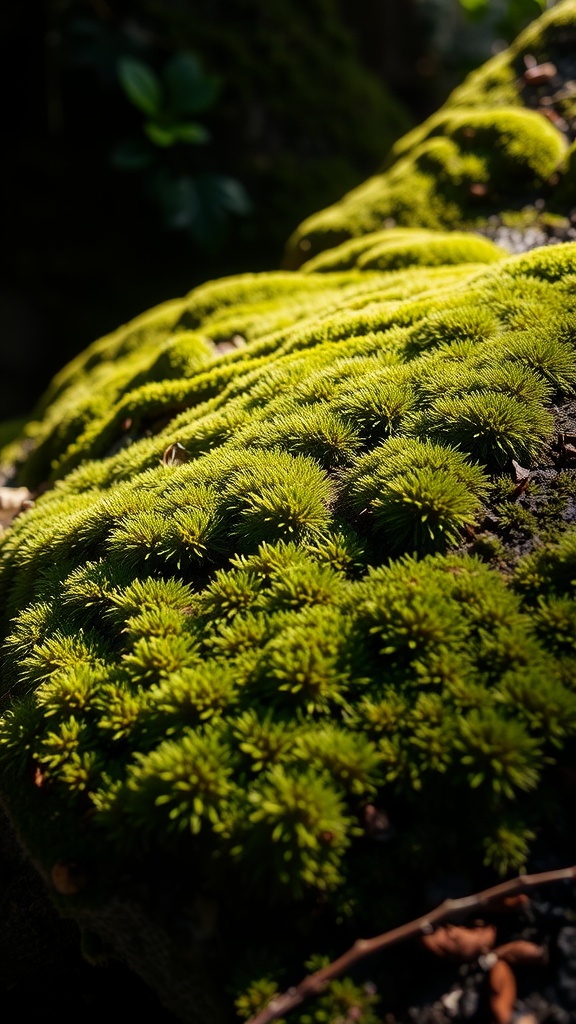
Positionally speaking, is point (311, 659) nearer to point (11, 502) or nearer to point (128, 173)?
point (11, 502)

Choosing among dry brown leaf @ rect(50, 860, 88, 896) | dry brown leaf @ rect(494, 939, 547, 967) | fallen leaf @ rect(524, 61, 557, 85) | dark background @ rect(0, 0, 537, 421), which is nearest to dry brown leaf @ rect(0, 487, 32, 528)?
dry brown leaf @ rect(50, 860, 88, 896)

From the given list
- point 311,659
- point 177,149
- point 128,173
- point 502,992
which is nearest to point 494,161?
point 177,149

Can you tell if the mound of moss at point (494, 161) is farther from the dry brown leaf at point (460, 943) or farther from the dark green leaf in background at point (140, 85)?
the dry brown leaf at point (460, 943)

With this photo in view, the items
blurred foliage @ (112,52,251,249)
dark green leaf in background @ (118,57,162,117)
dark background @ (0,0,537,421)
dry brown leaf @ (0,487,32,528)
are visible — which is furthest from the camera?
dark background @ (0,0,537,421)

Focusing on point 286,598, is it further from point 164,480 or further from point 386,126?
point 386,126

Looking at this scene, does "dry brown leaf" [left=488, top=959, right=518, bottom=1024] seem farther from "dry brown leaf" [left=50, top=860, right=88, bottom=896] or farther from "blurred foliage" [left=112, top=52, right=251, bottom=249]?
"blurred foliage" [left=112, top=52, right=251, bottom=249]

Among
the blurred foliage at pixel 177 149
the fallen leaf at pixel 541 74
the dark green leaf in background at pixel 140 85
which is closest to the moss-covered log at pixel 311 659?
the fallen leaf at pixel 541 74

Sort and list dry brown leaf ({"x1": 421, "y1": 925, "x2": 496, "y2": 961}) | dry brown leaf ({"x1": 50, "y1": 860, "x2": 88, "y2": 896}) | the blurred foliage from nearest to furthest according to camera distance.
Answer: dry brown leaf ({"x1": 421, "y1": 925, "x2": 496, "y2": 961})
dry brown leaf ({"x1": 50, "y1": 860, "x2": 88, "y2": 896})
the blurred foliage
